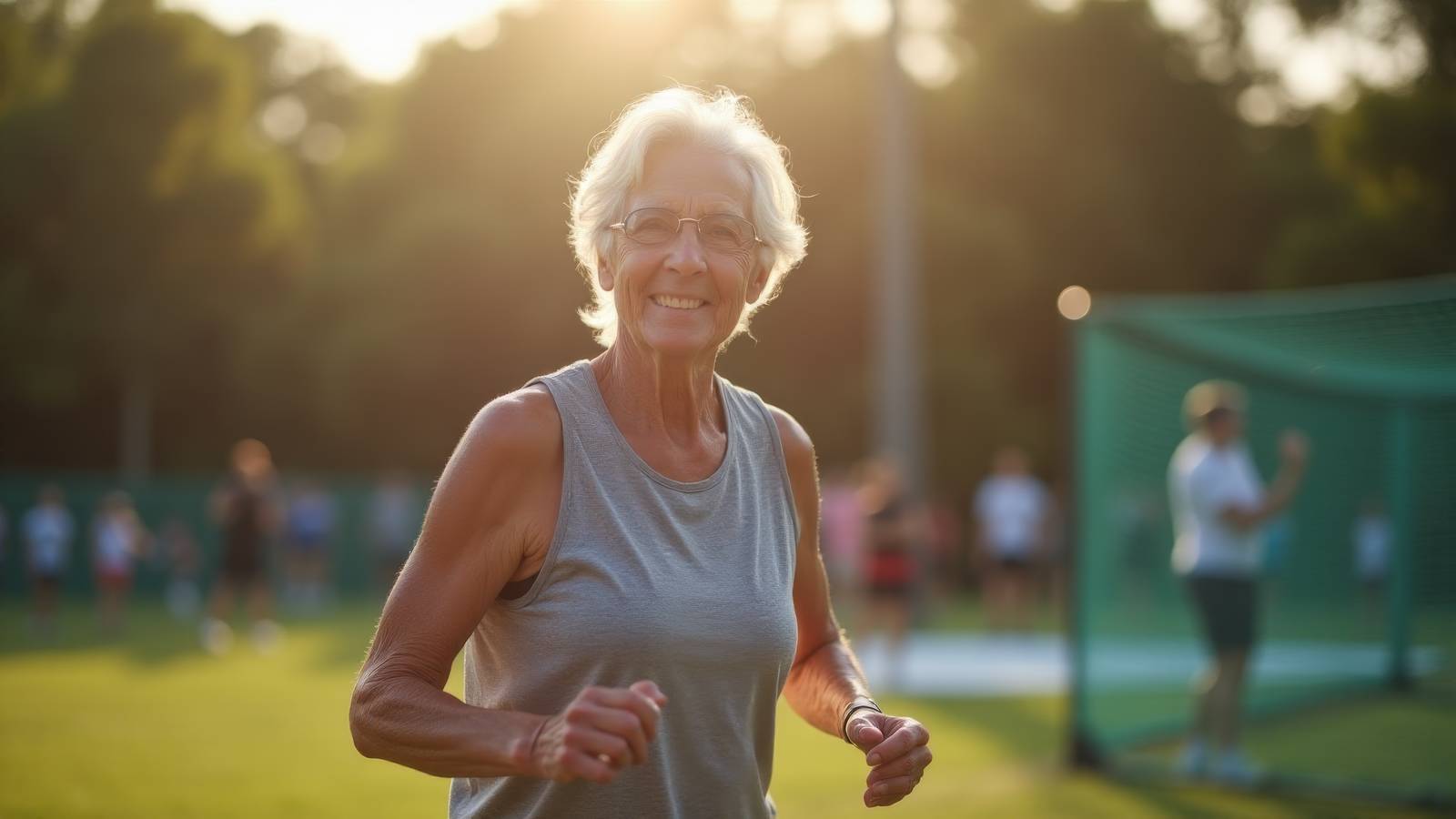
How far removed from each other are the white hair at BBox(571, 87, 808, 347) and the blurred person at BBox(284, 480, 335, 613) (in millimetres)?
23407

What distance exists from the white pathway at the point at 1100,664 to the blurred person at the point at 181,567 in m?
12.9

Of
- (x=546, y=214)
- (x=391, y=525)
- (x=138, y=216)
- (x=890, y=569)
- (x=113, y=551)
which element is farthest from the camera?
(x=546, y=214)

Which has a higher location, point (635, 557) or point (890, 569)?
point (890, 569)

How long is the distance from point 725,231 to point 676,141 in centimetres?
20

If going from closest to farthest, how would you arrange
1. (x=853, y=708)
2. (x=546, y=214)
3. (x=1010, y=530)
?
(x=853, y=708)
(x=1010, y=530)
(x=546, y=214)

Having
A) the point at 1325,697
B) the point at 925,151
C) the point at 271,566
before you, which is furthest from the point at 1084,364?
the point at 925,151

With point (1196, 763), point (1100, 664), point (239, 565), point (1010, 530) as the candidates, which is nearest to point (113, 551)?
point (239, 565)

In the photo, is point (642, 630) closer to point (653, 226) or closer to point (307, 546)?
point (653, 226)

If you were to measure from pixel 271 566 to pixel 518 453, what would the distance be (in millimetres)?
27430

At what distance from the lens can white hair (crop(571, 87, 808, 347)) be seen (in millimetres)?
2900

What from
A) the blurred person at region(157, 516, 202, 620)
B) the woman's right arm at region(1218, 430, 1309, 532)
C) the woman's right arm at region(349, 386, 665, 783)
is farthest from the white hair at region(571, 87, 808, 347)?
the blurred person at region(157, 516, 202, 620)

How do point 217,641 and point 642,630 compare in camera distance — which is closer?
point 642,630

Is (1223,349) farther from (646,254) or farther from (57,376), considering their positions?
(57,376)

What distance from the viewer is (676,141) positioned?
292 centimetres
